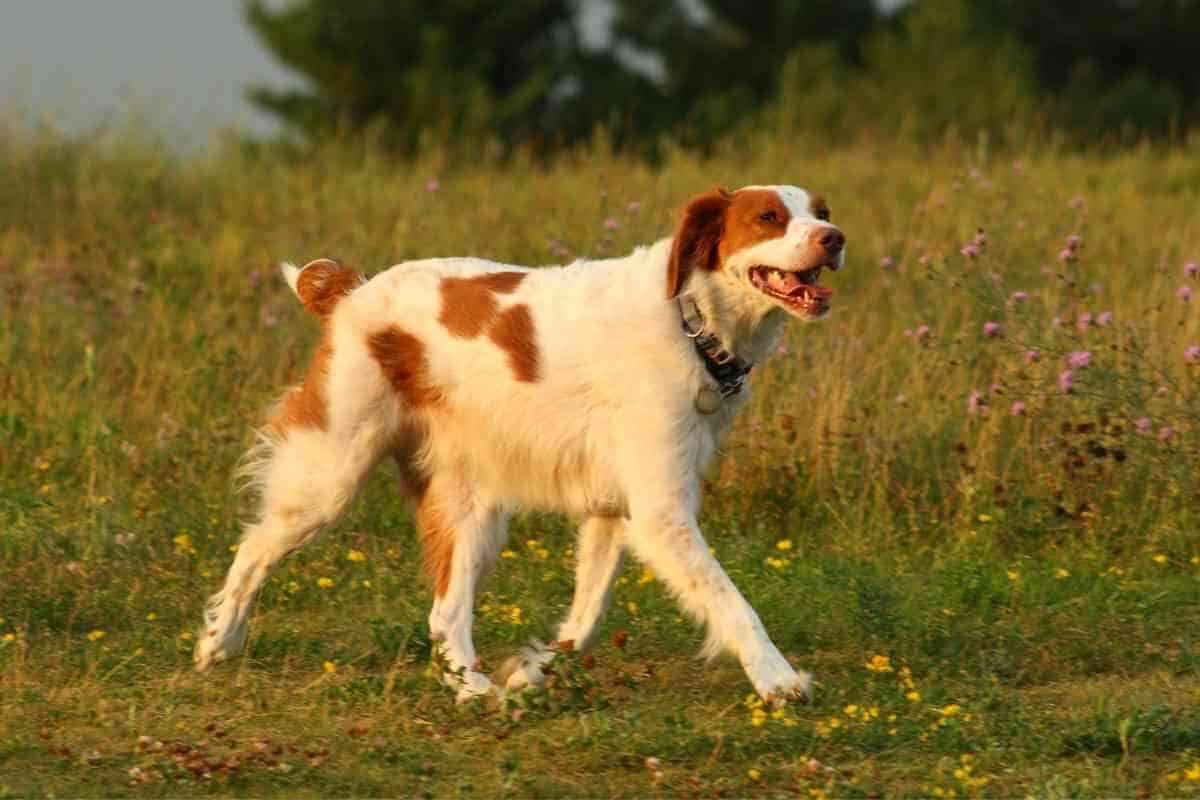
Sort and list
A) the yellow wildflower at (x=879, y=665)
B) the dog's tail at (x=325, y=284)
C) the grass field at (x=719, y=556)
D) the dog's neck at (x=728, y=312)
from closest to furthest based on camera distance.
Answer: the grass field at (x=719, y=556)
the dog's neck at (x=728, y=312)
the yellow wildflower at (x=879, y=665)
the dog's tail at (x=325, y=284)

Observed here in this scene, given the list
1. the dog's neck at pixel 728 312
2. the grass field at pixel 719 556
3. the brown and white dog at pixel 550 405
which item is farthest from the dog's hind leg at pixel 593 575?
the dog's neck at pixel 728 312

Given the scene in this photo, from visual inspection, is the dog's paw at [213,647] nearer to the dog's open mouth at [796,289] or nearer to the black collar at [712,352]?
the black collar at [712,352]

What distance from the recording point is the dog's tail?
18.6 ft

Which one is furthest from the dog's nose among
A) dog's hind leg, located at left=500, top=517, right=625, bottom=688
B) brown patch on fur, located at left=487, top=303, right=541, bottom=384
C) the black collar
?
dog's hind leg, located at left=500, top=517, right=625, bottom=688

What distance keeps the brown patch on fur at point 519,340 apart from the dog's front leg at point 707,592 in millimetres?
508

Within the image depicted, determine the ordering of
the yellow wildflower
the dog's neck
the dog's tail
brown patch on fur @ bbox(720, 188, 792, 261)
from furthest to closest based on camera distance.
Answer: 1. the dog's tail
2. the yellow wildflower
3. the dog's neck
4. brown patch on fur @ bbox(720, 188, 792, 261)

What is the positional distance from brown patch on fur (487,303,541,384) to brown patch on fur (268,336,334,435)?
50 centimetres

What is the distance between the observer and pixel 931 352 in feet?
25.2

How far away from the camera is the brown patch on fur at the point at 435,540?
544cm

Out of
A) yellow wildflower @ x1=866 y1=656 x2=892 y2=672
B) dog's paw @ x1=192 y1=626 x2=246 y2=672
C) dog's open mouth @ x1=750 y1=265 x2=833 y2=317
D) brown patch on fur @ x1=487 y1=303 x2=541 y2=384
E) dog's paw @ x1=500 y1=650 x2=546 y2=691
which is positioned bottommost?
dog's paw @ x1=192 y1=626 x2=246 y2=672

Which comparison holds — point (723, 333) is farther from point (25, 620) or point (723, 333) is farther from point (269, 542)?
point (25, 620)

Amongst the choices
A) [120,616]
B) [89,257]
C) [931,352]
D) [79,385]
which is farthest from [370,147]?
[120,616]

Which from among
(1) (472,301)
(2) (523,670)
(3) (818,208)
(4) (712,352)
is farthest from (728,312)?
(2) (523,670)

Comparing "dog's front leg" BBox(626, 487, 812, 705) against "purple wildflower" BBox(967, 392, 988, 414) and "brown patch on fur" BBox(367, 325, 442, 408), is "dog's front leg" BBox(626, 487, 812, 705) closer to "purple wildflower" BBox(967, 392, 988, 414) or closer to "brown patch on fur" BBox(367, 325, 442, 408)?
"brown patch on fur" BBox(367, 325, 442, 408)
